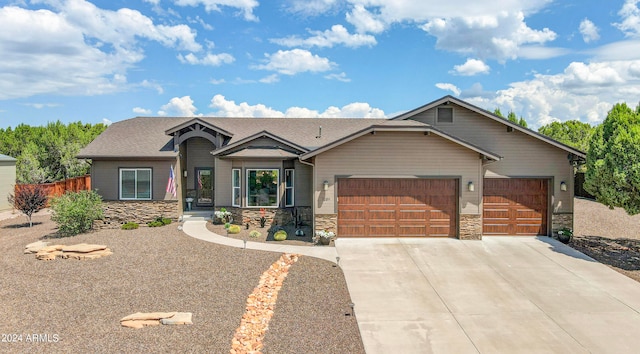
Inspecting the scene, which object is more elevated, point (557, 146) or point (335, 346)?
point (557, 146)

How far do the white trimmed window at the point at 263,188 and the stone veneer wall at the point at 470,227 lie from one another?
7746 mm

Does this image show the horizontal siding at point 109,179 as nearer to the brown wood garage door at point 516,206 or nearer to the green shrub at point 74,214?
the green shrub at point 74,214

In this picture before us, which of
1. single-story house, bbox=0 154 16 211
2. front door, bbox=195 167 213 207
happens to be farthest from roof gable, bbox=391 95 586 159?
single-story house, bbox=0 154 16 211

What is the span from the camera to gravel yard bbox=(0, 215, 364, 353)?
6.77 metres

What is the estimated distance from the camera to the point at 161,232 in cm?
1542

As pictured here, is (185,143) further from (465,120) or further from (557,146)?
(557,146)

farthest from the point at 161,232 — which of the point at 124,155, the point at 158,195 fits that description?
the point at 124,155

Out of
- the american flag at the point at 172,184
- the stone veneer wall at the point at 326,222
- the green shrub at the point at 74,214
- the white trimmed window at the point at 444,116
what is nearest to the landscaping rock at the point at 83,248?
the green shrub at the point at 74,214

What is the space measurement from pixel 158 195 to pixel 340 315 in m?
12.9

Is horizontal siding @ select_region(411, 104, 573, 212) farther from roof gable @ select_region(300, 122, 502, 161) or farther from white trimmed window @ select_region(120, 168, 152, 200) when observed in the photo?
white trimmed window @ select_region(120, 168, 152, 200)

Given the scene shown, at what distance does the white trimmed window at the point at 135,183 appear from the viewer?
17.9m

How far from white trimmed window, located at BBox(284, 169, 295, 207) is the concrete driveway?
4.23 metres

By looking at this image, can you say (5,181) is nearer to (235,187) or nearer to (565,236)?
(235,187)

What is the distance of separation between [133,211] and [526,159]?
17315 mm
